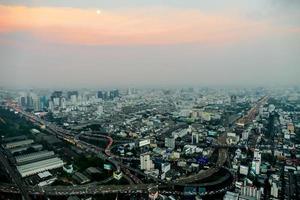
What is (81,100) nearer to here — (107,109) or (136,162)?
(107,109)

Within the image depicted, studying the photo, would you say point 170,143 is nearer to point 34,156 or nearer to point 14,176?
point 34,156

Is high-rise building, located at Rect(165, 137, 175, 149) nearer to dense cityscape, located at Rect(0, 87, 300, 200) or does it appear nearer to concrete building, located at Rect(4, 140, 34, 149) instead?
dense cityscape, located at Rect(0, 87, 300, 200)

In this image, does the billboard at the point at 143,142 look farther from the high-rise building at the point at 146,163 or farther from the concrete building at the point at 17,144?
the concrete building at the point at 17,144

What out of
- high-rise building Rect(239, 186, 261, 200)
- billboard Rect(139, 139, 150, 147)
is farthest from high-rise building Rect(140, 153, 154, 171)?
high-rise building Rect(239, 186, 261, 200)

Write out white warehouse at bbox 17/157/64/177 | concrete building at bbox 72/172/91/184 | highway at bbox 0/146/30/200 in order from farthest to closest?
white warehouse at bbox 17/157/64/177 < concrete building at bbox 72/172/91/184 < highway at bbox 0/146/30/200

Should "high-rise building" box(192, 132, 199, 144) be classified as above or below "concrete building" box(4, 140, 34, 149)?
below

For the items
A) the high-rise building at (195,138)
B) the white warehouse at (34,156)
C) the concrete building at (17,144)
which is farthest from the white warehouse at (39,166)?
the high-rise building at (195,138)
